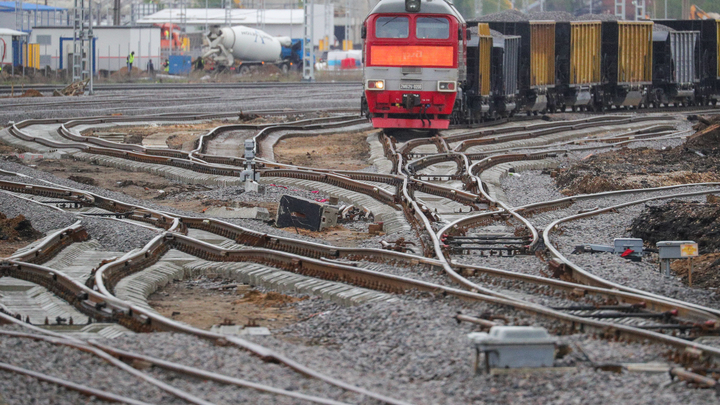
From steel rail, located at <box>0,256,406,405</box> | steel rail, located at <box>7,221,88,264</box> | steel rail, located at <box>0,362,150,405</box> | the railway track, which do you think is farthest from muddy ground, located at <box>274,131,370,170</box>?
steel rail, located at <box>0,362,150,405</box>

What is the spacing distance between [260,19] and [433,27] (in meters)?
71.3

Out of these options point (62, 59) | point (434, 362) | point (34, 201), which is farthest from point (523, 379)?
point (62, 59)

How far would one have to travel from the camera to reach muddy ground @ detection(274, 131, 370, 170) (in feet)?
66.2

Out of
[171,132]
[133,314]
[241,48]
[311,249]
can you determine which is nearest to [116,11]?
[241,48]

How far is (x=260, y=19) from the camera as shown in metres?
90.7

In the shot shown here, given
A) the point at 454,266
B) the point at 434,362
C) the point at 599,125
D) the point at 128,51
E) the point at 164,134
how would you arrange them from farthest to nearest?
the point at 128,51 < the point at 599,125 < the point at 164,134 < the point at 454,266 < the point at 434,362

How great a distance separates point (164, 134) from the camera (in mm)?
25703

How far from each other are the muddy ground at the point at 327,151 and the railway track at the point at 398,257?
1.11 metres

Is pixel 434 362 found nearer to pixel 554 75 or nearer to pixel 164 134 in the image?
pixel 164 134

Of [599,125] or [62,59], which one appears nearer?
[599,125]

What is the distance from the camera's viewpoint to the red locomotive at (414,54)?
21.6 metres

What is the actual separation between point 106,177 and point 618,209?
9.66 metres

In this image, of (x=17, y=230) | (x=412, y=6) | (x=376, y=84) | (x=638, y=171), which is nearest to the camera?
(x=17, y=230)

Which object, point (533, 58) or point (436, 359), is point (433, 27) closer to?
point (533, 58)
